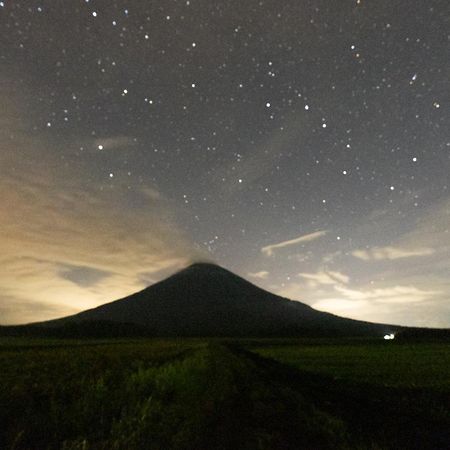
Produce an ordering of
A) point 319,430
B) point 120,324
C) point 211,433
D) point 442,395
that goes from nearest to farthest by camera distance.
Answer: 1. point 211,433
2. point 319,430
3. point 442,395
4. point 120,324

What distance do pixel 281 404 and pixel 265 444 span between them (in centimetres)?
285

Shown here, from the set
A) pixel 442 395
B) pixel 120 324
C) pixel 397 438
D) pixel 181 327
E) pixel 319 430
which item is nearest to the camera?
pixel 319 430

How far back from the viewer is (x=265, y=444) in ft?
22.5

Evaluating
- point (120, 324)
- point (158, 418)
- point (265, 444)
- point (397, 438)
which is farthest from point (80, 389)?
point (120, 324)

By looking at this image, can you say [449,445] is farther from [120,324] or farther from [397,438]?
[120,324]

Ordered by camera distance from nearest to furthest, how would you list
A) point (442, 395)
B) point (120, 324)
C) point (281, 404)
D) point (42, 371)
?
point (281, 404) → point (42, 371) → point (442, 395) → point (120, 324)

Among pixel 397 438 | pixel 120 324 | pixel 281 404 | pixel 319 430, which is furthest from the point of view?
pixel 120 324

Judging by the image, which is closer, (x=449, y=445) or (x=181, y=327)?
(x=449, y=445)

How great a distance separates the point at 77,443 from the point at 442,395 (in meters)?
12.5

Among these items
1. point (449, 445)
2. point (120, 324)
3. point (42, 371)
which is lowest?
point (449, 445)

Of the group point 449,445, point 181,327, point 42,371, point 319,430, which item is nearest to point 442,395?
point 449,445

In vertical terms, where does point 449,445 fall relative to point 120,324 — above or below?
below

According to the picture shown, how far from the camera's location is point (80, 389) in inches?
401

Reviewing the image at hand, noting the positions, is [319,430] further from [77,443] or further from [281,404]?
[77,443]
